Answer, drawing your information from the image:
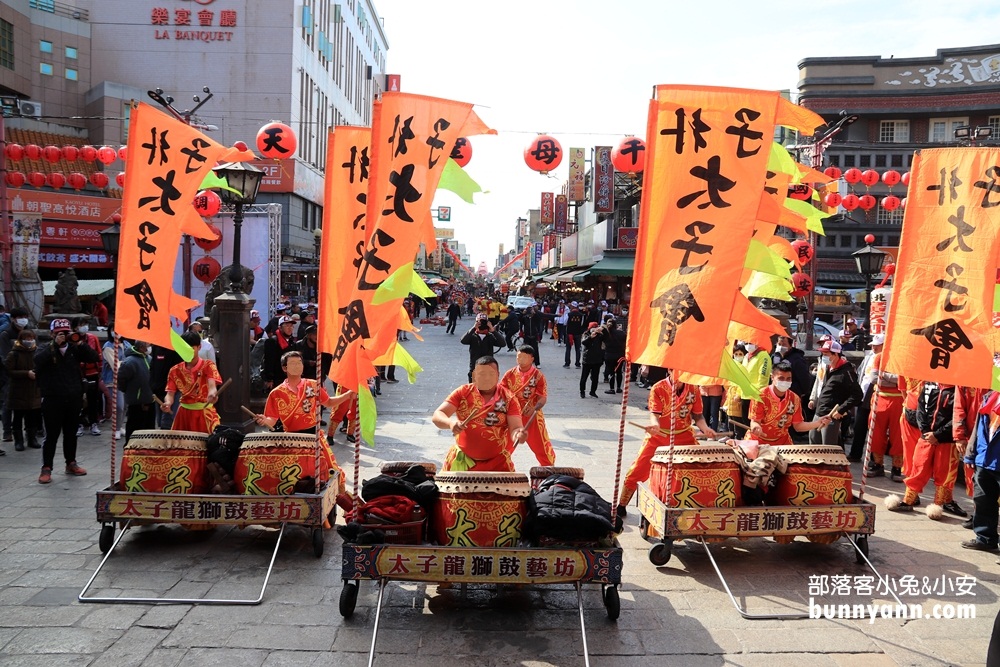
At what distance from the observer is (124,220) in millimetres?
6504

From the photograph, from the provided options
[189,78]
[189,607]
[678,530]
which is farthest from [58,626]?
[189,78]

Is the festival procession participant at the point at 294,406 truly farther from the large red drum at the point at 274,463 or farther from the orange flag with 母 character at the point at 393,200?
the orange flag with 母 character at the point at 393,200

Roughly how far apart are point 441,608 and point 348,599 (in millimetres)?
694

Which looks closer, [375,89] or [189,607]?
[189,607]

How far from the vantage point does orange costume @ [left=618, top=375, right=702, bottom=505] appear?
7012 mm

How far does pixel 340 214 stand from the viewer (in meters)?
6.33

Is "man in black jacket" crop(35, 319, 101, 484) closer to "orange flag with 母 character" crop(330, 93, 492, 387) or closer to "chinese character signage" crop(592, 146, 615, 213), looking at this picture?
"orange flag with 母 character" crop(330, 93, 492, 387)

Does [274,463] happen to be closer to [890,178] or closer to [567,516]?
[567,516]

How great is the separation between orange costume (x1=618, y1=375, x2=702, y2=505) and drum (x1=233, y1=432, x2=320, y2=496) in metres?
3.11

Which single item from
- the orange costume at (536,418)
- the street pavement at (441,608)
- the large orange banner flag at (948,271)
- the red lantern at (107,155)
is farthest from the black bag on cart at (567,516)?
the red lantern at (107,155)

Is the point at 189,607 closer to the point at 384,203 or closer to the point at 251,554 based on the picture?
the point at 251,554

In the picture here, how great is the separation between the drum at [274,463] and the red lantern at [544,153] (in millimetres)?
8364

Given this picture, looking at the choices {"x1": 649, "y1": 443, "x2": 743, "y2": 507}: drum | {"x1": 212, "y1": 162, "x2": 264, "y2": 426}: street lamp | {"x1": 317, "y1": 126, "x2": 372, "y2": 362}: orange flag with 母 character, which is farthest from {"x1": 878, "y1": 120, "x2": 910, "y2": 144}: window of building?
{"x1": 317, "y1": 126, "x2": 372, "y2": 362}: orange flag with 母 character

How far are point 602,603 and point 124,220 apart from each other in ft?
17.0
